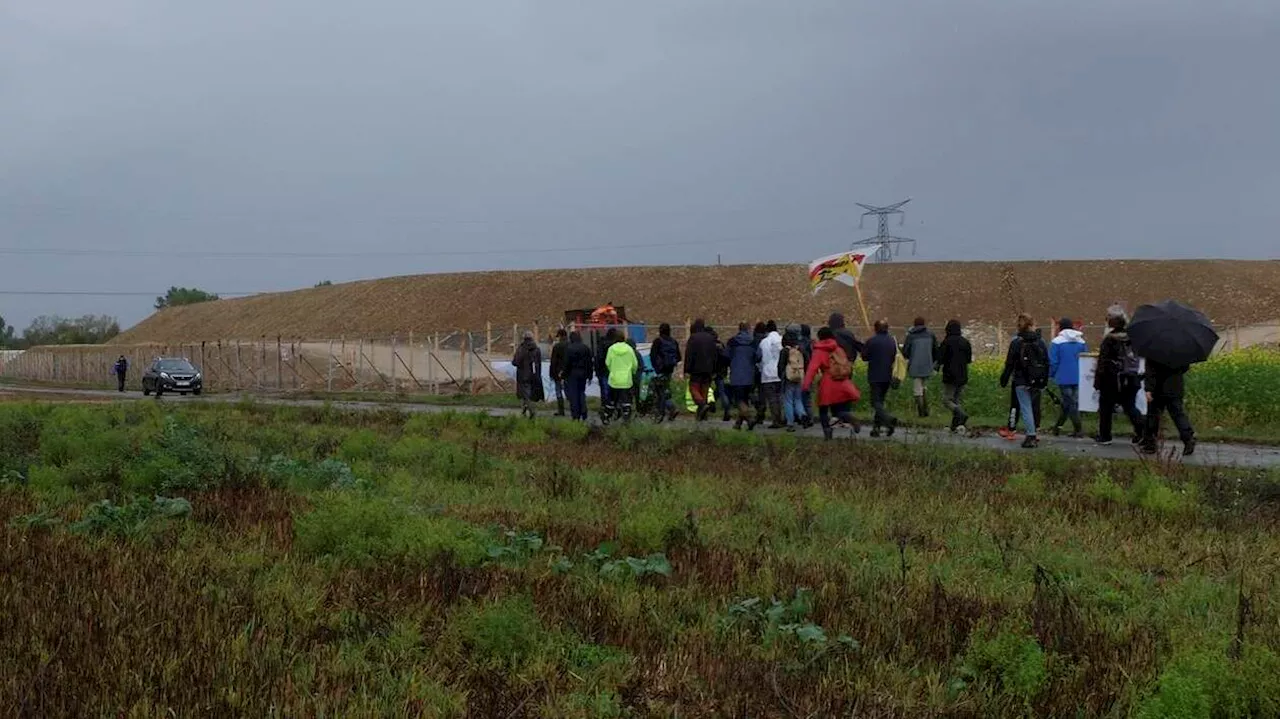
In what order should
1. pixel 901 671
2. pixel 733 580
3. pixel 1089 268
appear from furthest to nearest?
pixel 1089 268 → pixel 733 580 → pixel 901 671

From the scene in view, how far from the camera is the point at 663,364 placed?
18.8m

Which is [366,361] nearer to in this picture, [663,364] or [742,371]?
[663,364]

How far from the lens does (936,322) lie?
73.2 metres

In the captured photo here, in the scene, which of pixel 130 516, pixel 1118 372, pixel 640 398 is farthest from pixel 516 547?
pixel 640 398

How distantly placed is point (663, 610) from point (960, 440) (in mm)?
11153

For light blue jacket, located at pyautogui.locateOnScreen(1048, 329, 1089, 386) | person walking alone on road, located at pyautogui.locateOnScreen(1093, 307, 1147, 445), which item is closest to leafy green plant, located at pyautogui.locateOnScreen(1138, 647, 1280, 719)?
person walking alone on road, located at pyautogui.locateOnScreen(1093, 307, 1147, 445)

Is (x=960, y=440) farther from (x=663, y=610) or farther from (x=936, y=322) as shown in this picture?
(x=936, y=322)

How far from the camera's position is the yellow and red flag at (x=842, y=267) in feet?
86.3

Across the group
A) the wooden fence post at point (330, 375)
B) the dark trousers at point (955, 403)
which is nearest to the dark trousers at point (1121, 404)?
the dark trousers at point (955, 403)

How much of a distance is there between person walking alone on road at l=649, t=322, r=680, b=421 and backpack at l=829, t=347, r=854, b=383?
3.89 metres

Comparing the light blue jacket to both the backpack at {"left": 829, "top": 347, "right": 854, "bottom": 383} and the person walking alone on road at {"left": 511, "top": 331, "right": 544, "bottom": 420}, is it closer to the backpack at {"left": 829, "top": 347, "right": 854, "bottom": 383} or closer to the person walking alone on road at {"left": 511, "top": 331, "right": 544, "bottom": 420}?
the backpack at {"left": 829, "top": 347, "right": 854, "bottom": 383}

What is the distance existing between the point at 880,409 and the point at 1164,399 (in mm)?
4144

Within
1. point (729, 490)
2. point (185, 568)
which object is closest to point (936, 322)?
point (729, 490)

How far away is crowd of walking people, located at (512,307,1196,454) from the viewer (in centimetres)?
1356
